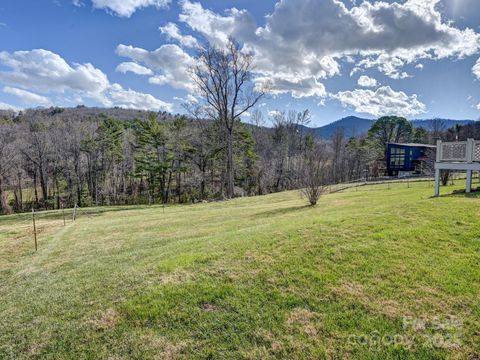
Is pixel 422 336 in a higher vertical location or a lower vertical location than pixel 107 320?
higher

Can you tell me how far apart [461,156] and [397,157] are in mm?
28709

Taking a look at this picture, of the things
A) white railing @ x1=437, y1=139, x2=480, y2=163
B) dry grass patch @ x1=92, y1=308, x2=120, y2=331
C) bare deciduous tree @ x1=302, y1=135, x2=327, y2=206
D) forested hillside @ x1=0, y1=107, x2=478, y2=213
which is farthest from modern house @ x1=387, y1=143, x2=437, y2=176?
dry grass patch @ x1=92, y1=308, x2=120, y2=331

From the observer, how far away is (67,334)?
3572 mm

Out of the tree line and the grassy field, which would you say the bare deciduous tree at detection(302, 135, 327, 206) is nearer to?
the grassy field

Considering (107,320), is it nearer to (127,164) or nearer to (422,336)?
(422,336)

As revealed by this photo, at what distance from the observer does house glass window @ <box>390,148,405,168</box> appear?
35.4 m

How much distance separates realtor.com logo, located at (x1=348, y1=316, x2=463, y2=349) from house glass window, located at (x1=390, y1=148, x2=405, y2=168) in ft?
121

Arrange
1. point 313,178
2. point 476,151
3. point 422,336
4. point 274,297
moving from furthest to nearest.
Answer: point 313,178 → point 476,151 → point 274,297 → point 422,336

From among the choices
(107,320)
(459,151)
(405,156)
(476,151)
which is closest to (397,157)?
(405,156)

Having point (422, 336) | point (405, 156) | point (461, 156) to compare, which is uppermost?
point (461, 156)

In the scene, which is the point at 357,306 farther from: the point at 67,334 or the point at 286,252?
the point at 67,334

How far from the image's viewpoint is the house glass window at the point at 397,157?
116 ft

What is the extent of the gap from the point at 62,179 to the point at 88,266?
112ft

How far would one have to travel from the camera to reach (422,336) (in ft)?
10.0
